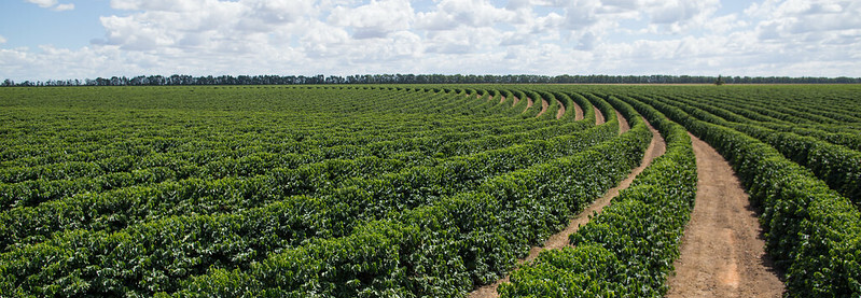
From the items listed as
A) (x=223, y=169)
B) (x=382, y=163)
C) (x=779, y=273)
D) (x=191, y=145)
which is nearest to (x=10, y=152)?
(x=191, y=145)

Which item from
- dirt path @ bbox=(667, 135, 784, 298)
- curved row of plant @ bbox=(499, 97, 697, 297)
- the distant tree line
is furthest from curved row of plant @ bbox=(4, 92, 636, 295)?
the distant tree line

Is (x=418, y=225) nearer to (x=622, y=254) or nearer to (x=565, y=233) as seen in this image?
(x=622, y=254)

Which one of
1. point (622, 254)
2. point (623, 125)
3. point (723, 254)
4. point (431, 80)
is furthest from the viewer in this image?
point (431, 80)

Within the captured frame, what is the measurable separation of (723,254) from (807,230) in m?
2.06

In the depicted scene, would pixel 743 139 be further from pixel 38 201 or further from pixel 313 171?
pixel 38 201

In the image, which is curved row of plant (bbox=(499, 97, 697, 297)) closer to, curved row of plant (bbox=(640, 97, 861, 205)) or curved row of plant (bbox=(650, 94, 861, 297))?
curved row of plant (bbox=(650, 94, 861, 297))

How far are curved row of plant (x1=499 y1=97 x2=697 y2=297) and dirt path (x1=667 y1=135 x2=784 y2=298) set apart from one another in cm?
43

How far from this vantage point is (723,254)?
11859mm

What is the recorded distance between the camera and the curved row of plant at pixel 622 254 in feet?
24.0

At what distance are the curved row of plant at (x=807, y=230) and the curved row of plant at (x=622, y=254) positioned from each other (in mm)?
2204

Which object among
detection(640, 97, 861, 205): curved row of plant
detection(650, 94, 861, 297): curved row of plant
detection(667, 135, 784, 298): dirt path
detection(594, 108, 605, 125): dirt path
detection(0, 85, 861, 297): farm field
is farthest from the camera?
detection(594, 108, 605, 125): dirt path

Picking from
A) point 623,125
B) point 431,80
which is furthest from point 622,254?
point 431,80

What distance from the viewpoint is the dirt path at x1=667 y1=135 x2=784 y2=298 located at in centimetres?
994

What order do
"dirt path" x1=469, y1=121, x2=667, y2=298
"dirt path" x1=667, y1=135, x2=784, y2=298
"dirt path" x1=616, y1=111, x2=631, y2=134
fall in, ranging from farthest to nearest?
1. "dirt path" x1=616, y1=111, x2=631, y2=134
2. "dirt path" x1=469, y1=121, x2=667, y2=298
3. "dirt path" x1=667, y1=135, x2=784, y2=298
